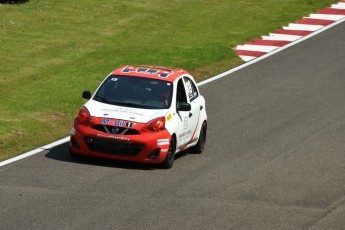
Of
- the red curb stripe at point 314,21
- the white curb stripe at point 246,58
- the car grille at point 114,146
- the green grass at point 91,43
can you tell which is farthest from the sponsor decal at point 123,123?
the red curb stripe at point 314,21

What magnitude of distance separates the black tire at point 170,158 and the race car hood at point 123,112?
1.69 ft

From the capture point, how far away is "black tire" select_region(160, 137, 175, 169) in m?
18.0

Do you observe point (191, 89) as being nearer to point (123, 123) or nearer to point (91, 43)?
point (123, 123)

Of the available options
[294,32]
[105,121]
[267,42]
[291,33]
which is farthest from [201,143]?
[294,32]

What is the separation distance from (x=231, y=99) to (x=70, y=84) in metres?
3.64

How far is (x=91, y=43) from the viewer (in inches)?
1184

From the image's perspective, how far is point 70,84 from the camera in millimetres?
25109

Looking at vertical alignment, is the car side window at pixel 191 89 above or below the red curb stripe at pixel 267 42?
above

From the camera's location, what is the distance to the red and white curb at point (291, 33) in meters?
30.2

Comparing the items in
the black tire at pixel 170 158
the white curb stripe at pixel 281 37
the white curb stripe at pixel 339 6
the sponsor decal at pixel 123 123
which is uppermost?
the sponsor decal at pixel 123 123

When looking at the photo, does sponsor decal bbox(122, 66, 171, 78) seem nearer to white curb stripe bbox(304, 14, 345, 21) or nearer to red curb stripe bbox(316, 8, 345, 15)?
white curb stripe bbox(304, 14, 345, 21)

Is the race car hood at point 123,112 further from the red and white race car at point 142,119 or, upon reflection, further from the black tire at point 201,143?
the black tire at point 201,143

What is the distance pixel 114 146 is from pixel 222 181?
5.95 ft

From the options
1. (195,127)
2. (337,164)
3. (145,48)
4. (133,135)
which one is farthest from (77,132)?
(145,48)
